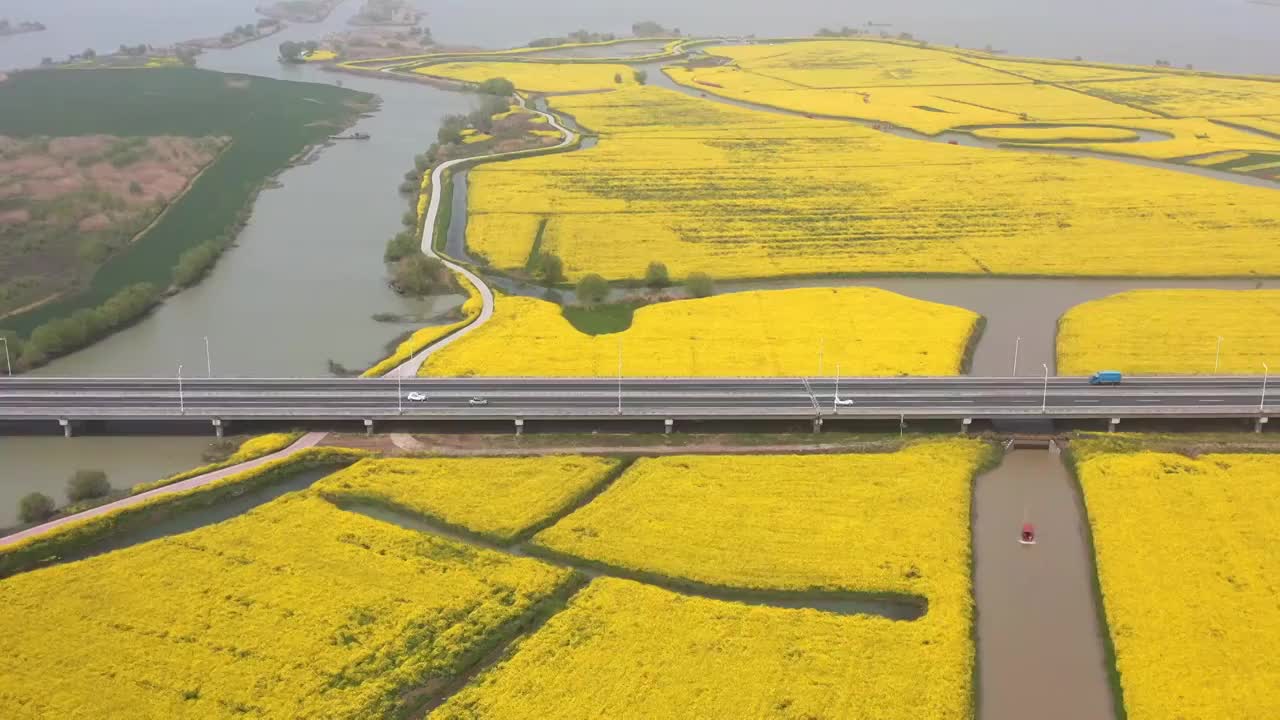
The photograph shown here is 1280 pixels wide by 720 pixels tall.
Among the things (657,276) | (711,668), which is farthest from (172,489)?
(657,276)

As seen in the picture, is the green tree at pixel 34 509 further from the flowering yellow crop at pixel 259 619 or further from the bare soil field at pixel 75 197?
the bare soil field at pixel 75 197

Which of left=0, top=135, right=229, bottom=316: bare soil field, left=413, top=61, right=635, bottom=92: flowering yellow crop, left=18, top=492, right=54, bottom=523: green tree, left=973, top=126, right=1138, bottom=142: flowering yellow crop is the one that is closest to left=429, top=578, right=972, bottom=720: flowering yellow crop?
left=18, top=492, right=54, bottom=523: green tree

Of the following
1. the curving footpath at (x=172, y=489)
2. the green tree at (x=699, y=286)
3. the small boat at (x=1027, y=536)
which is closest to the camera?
the curving footpath at (x=172, y=489)

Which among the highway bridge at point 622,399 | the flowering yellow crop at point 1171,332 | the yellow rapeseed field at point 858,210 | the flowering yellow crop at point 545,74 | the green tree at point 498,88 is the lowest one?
the highway bridge at point 622,399

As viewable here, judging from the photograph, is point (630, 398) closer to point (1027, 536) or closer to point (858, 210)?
point (1027, 536)

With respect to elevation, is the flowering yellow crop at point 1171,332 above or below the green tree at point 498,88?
below

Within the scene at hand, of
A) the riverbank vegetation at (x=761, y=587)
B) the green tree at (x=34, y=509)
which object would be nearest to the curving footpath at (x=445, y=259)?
the riverbank vegetation at (x=761, y=587)

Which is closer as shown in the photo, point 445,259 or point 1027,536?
point 1027,536
